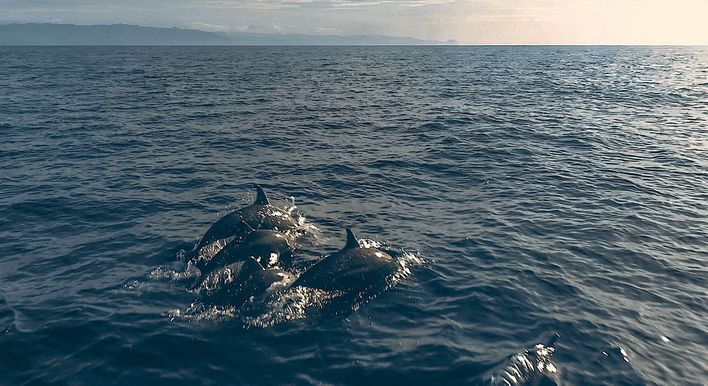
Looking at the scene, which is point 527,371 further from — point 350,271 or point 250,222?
point 250,222

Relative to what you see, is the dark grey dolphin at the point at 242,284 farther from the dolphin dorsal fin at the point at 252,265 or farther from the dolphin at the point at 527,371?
the dolphin at the point at 527,371

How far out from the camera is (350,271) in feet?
46.2

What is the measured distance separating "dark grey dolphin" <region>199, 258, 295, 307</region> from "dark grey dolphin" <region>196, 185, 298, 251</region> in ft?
7.68

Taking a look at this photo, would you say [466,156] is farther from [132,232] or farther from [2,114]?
[2,114]

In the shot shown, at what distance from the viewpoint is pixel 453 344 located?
11.3 m

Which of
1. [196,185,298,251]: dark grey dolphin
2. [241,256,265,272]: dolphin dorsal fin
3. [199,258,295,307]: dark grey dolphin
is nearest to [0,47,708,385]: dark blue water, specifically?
[199,258,295,307]: dark grey dolphin

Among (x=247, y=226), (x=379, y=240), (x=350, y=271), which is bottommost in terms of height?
(x=379, y=240)

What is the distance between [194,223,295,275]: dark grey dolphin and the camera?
15148 mm

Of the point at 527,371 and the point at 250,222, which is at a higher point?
the point at 250,222

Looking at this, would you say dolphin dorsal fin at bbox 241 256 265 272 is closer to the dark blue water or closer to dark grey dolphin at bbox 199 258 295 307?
dark grey dolphin at bbox 199 258 295 307

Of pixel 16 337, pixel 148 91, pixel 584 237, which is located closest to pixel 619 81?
pixel 584 237

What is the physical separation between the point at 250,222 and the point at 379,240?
5.28 m

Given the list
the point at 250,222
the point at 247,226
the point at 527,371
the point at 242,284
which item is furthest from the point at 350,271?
the point at 527,371

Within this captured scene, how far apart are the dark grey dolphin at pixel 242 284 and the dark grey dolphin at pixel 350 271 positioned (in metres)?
0.73
